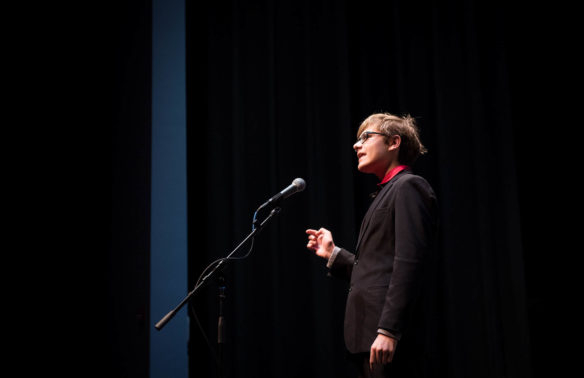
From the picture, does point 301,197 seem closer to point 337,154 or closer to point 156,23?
point 337,154

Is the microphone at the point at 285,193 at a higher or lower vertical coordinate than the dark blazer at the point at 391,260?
higher

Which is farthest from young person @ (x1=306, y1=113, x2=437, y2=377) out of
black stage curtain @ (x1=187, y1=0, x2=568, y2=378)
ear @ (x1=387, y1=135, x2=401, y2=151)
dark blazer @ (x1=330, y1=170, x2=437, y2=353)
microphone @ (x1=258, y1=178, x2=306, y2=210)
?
black stage curtain @ (x1=187, y1=0, x2=568, y2=378)

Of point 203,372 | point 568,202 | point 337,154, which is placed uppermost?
point 337,154

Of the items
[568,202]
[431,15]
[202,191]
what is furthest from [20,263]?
[568,202]

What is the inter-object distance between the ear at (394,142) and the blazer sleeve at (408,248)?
29 centimetres

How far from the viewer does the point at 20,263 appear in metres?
2.64

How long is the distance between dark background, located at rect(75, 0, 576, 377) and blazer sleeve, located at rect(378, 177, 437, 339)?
1.20 metres

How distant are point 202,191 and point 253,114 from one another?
616 mm

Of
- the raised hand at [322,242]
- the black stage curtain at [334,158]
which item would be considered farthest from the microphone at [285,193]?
the black stage curtain at [334,158]

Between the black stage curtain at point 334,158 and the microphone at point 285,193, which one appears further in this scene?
the black stage curtain at point 334,158

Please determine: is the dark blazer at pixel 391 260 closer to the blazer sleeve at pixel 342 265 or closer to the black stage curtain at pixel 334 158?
the blazer sleeve at pixel 342 265

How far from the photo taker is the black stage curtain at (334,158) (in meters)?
2.74

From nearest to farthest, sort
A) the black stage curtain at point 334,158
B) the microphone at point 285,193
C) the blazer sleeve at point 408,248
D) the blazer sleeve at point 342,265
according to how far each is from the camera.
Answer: the blazer sleeve at point 408,248 → the microphone at point 285,193 → the blazer sleeve at point 342,265 → the black stage curtain at point 334,158

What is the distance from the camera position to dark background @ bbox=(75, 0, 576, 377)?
275cm
